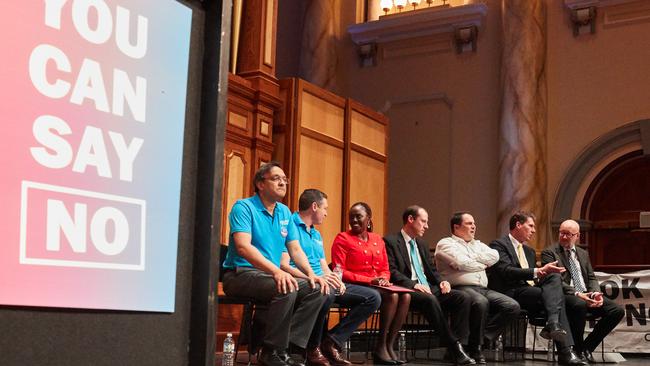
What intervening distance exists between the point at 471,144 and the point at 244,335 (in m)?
5.13

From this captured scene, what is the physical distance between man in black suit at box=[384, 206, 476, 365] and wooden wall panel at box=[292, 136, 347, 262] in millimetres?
1568

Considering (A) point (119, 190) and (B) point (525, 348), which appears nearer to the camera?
(A) point (119, 190)

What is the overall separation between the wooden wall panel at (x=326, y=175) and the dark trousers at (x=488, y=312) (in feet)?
6.21

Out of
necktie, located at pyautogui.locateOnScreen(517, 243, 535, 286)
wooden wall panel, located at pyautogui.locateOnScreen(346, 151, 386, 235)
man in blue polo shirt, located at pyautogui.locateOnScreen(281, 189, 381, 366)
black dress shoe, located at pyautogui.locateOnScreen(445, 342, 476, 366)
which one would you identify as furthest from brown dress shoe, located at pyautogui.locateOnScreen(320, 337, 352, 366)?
wooden wall panel, located at pyautogui.locateOnScreen(346, 151, 386, 235)

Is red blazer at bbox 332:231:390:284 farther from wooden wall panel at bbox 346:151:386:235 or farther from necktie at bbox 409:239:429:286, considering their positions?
wooden wall panel at bbox 346:151:386:235

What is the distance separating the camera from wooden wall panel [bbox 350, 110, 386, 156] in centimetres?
772

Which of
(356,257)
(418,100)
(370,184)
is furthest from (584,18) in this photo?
(356,257)

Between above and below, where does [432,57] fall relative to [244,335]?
above

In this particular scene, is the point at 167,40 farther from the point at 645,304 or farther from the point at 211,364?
the point at 645,304

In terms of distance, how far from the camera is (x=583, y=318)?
5598 millimetres

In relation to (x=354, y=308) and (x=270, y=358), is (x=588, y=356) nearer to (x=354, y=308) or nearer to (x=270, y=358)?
(x=354, y=308)

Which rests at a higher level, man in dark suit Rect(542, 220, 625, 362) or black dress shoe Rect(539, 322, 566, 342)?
man in dark suit Rect(542, 220, 625, 362)

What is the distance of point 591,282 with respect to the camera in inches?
233

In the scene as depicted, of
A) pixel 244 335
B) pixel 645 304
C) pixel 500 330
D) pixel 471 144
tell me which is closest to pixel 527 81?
pixel 471 144
